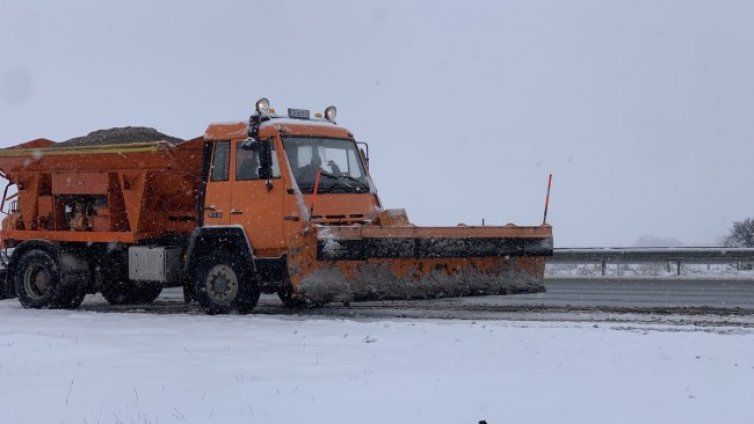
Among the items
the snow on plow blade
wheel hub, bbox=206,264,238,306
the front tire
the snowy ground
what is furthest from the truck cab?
the front tire

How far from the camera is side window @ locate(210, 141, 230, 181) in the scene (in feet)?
41.6

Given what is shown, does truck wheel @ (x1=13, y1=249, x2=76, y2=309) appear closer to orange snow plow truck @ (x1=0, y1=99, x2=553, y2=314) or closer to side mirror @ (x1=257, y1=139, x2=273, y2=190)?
orange snow plow truck @ (x1=0, y1=99, x2=553, y2=314)

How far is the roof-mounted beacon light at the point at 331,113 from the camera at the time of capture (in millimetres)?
13539

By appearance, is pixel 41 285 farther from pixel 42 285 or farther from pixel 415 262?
pixel 415 262

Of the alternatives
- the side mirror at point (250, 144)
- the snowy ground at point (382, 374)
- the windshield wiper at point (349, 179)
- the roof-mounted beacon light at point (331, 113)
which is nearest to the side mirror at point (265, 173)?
the side mirror at point (250, 144)

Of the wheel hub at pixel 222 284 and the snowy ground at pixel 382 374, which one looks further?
the wheel hub at pixel 222 284

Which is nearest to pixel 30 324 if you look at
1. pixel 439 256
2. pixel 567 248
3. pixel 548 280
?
pixel 439 256

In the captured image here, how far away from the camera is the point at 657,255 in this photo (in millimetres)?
21891

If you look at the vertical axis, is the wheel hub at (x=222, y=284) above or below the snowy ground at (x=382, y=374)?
above

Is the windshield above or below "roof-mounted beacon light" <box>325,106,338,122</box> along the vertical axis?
below

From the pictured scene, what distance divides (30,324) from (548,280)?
40.7ft

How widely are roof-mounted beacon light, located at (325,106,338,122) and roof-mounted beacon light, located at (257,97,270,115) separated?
42.9 inches

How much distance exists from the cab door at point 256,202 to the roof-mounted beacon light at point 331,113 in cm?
150

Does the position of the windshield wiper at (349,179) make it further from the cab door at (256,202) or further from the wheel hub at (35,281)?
the wheel hub at (35,281)
